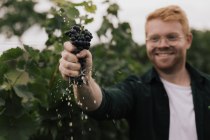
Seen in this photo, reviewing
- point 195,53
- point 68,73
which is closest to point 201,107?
point 68,73

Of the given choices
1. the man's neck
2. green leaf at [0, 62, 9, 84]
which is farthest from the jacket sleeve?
green leaf at [0, 62, 9, 84]

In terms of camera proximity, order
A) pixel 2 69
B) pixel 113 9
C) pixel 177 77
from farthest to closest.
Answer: pixel 113 9
pixel 177 77
pixel 2 69

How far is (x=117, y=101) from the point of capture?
3254mm

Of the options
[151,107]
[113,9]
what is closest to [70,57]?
[151,107]

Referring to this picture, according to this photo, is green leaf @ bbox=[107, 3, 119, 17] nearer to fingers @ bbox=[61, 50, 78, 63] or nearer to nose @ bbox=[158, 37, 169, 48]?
nose @ bbox=[158, 37, 169, 48]

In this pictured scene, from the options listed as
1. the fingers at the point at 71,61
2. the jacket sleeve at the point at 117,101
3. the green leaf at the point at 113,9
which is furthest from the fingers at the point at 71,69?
the green leaf at the point at 113,9

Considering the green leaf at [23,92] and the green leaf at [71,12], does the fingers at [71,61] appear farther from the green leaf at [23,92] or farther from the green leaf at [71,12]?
the green leaf at [71,12]

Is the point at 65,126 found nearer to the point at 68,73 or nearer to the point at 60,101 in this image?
the point at 60,101

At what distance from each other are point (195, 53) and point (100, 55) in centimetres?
1493

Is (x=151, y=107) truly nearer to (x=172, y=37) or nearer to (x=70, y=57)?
(x=172, y=37)

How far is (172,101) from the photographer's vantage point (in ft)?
11.6

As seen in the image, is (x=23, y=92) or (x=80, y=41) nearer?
(x=80, y=41)

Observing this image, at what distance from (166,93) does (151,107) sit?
12 cm

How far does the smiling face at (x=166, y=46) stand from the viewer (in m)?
3.55
